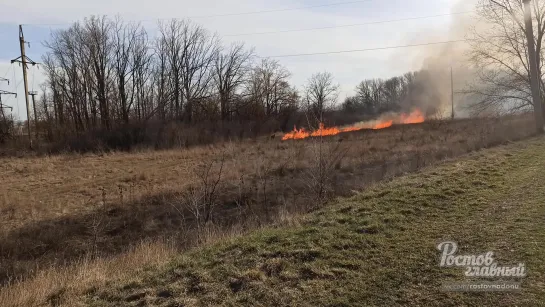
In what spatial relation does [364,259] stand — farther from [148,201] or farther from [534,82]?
[534,82]

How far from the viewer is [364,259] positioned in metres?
5.02

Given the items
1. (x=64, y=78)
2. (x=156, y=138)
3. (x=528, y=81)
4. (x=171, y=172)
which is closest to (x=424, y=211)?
(x=171, y=172)

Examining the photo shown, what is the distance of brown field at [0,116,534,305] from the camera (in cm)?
895

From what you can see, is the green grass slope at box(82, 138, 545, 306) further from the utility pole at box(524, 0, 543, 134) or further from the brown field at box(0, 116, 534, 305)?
the utility pole at box(524, 0, 543, 134)

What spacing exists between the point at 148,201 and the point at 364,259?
10.3 m

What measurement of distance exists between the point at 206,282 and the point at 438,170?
8.67 meters

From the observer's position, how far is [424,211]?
284 inches

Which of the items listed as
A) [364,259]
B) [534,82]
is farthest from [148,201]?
[534,82]

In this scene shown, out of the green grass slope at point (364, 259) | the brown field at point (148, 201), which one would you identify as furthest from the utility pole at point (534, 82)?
the green grass slope at point (364, 259)

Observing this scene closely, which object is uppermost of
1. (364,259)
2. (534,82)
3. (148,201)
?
(534,82)

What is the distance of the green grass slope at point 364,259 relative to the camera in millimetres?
4090

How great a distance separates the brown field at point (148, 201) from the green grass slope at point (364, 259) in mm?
1265

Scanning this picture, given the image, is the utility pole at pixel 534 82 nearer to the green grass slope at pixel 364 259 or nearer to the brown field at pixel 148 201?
the brown field at pixel 148 201

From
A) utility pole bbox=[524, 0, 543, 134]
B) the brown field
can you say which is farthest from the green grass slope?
utility pole bbox=[524, 0, 543, 134]
